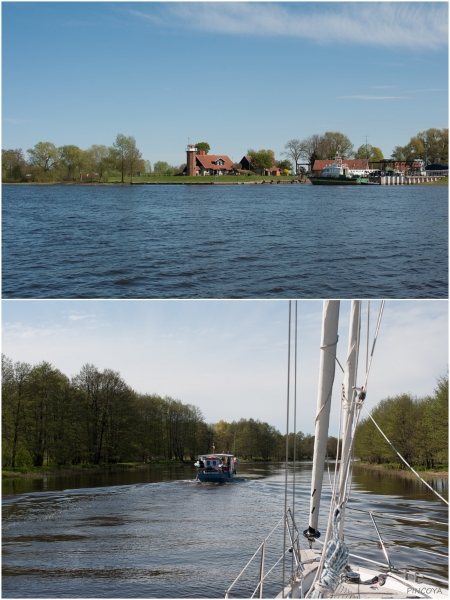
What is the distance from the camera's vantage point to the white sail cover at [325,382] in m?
9.52

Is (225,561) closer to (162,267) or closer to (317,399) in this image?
(317,399)

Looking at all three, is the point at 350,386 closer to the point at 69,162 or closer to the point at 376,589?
the point at 376,589

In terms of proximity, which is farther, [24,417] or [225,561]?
[24,417]

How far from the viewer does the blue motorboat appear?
47719mm

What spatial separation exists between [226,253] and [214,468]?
64.2ft

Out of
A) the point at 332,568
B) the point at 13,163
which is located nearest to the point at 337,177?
the point at 13,163

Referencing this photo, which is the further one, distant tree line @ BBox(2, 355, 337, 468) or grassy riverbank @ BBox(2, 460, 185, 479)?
distant tree line @ BBox(2, 355, 337, 468)

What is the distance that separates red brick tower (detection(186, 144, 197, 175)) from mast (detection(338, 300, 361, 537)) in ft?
446

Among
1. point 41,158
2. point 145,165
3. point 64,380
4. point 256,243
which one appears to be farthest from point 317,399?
point 145,165

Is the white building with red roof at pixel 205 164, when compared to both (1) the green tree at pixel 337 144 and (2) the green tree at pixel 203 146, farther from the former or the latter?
(1) the green tree at pixel 337 144

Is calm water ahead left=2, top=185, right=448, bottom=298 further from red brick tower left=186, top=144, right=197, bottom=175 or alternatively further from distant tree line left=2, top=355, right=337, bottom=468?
red brick tower left=186, top=144, right=197, bottom=175

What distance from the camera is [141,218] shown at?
58.9 meters

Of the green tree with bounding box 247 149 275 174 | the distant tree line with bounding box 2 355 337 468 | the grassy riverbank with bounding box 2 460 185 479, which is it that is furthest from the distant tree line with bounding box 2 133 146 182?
the grassy riverbank with bounding box 2 460 185 479

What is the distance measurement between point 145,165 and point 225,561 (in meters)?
125
